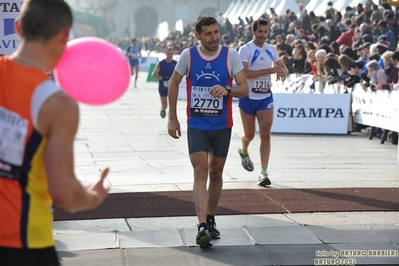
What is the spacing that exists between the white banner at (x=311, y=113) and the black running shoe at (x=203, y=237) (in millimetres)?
10221

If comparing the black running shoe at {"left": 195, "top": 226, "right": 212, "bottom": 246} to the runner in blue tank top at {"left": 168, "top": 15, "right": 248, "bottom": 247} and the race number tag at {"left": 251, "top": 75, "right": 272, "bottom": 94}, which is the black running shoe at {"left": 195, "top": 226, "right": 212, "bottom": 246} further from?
the race number tag at {"left": 251, "top": 75, "right": 272, "bottom": 94}

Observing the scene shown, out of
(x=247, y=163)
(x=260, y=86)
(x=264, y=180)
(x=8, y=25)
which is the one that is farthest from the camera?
(x=247, y=163)

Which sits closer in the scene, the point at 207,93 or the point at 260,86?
the point at 207,93

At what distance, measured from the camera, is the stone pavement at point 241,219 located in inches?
266

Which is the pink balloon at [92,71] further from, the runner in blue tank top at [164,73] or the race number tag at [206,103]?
the runner in blue tank top at [164,73]

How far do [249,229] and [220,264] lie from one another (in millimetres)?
1266

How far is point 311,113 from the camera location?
1703cm

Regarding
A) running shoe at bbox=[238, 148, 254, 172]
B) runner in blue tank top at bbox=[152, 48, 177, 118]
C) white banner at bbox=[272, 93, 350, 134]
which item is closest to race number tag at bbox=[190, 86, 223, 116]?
running shoe at bbox=[238, 148, 254, 172]

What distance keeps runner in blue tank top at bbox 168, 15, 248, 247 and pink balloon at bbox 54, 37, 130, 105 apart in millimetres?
3728

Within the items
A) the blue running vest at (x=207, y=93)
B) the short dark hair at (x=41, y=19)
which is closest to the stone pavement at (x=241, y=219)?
the blue running vest at (x=207, y=93)

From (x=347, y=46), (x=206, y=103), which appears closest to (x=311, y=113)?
(x=347, y=46)

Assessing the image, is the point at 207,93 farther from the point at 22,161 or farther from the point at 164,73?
the point at 164,73

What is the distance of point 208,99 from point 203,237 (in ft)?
3.99

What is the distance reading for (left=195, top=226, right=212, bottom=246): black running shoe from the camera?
6.90m
